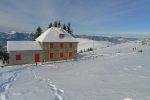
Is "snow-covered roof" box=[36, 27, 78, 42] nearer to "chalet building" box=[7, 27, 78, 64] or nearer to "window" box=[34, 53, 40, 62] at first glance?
"chalet building" box=[7, 27, 78, 64]

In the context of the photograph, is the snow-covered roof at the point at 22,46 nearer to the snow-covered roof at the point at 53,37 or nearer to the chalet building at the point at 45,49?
the chalet building at the point at 45,49

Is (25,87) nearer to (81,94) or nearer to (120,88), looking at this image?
(81,94)

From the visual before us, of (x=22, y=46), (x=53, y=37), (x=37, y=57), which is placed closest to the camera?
(x=22, y=46)

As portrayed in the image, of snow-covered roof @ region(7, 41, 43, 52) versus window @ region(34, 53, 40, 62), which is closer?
snow-covered roof @ region(7, 41, 43, 52)

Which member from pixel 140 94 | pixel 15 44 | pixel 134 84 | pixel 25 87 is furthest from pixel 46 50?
pixel 140 94

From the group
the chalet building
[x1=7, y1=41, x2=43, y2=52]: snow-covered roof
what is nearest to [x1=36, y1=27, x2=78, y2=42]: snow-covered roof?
the chalet building

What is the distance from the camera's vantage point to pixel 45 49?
34.0 m

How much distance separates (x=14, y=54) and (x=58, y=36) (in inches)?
414

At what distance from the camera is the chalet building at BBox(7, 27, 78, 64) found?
102ft

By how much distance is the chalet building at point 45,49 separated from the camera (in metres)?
31.2

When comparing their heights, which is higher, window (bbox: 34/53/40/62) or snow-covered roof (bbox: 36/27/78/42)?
snow-covered roof (bbox: 36/27/78/42)

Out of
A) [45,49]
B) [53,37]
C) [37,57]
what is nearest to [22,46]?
[37,57]

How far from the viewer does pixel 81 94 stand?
11.6 m

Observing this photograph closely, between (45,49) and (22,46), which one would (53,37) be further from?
(22,46)
